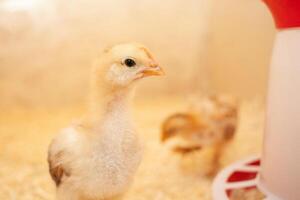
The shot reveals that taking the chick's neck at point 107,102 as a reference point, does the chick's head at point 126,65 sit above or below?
above

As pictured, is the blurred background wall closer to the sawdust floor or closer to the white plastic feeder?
the sawdust floor

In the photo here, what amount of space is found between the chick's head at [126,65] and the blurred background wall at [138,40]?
93 cm

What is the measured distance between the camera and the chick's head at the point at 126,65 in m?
0.66

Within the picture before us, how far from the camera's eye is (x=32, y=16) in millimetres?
1556

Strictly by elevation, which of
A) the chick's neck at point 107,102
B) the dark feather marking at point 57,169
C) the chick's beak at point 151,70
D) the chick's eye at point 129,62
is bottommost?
the dark feather marking at point 57,169

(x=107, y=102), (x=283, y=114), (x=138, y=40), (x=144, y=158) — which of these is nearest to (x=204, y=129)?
(x=144, y=158)

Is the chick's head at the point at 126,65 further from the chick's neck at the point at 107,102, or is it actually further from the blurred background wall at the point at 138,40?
the blurred background wall at the point at 138,40

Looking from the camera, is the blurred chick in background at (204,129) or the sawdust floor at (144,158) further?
the blurred chick in background at (204,129)

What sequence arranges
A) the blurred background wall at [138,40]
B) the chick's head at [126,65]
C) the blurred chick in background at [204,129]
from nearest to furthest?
the chick's head at [126,65] < the blurred chick in background at [204,129] < the blurred background wall at [138,40]

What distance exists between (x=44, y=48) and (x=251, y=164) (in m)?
1.15

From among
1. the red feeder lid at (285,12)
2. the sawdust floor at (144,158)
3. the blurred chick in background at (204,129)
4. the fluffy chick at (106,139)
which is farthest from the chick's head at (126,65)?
the blurred chick in background at (204,129)

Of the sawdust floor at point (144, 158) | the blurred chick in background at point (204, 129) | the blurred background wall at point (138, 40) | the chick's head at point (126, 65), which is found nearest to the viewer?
the chick's head at point (126, 65)

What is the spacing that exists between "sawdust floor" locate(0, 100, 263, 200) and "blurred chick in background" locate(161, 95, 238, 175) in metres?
0.08

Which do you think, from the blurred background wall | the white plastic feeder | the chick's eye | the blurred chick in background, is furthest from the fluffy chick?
the blurred background wall
